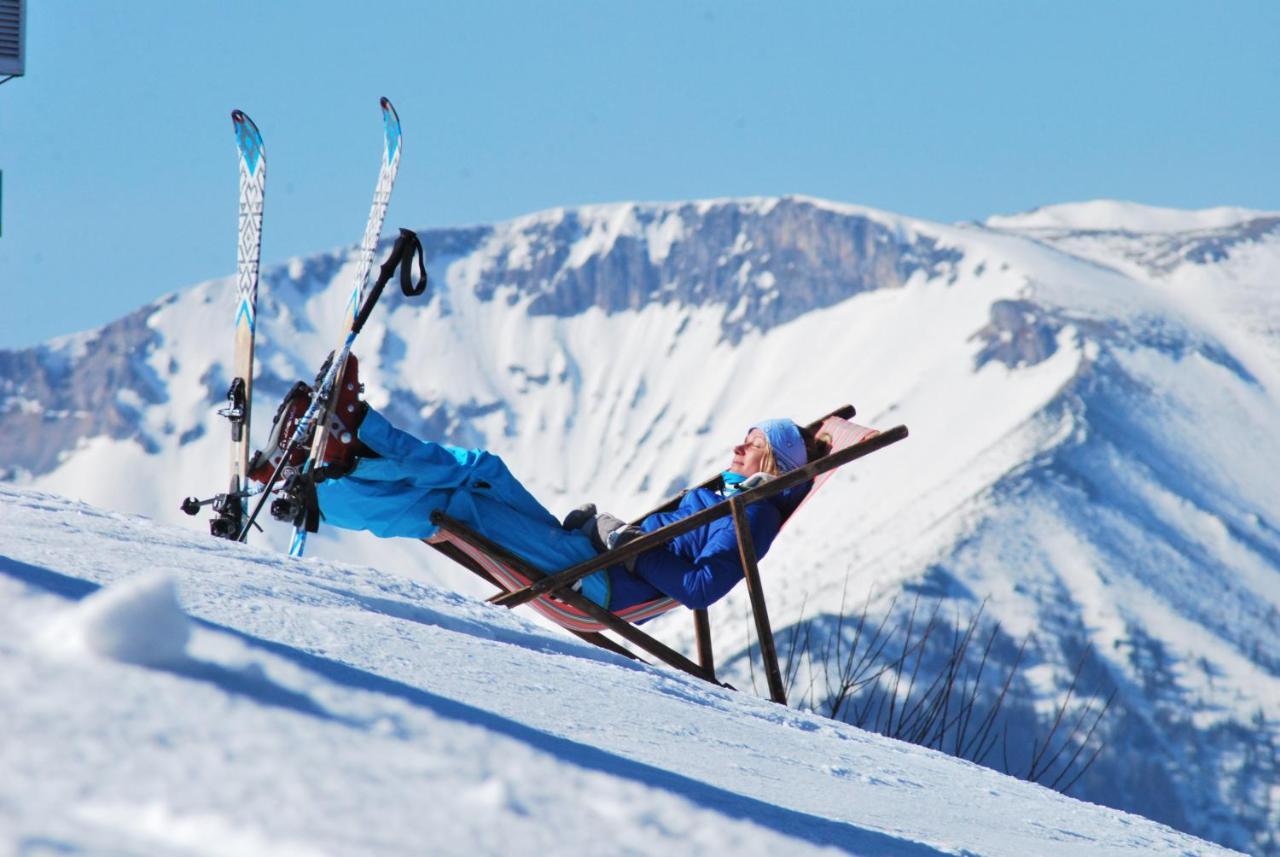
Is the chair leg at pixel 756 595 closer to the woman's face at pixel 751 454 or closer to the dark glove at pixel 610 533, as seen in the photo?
the dark glove at pixel 610 533

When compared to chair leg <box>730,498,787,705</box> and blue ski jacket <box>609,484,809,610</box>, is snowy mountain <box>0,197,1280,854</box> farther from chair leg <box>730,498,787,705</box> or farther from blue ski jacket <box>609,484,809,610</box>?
chair leg <box>730,498,787,705</box>

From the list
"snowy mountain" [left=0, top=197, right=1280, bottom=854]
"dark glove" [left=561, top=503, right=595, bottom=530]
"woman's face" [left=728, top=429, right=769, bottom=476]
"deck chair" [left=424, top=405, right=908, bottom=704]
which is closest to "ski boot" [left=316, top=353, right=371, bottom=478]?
"deck chair" [left=424, top=405, right=908, bottom=704]

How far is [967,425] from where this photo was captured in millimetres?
140375

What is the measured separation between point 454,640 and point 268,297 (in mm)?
195688

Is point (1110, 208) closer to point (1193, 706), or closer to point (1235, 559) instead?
point (1235, 559)

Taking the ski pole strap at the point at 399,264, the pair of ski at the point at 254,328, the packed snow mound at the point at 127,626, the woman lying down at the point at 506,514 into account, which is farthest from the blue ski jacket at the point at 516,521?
the packed snow mound at the point at 127,626

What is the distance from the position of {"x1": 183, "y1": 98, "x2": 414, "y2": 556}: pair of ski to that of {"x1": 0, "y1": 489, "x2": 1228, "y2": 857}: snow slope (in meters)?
2.19

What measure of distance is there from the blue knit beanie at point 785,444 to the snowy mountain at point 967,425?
6154 centimetres

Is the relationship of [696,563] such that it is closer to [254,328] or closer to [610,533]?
[610,533]

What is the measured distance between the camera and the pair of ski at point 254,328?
6074 millimetres

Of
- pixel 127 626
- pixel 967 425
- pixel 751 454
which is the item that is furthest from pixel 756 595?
pixel 967 425

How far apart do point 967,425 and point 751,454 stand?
135 metres

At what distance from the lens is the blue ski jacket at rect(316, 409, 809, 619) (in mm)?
6574

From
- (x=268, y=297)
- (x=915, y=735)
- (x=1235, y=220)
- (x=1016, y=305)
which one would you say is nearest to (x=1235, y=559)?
(x=1016, y=305)
